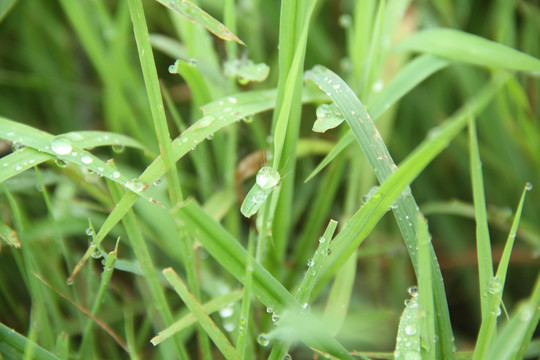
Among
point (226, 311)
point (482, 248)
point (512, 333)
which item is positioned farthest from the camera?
point (226, 311)

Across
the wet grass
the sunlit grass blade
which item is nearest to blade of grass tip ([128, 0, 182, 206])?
the wet grass

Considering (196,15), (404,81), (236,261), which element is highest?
(404,81)

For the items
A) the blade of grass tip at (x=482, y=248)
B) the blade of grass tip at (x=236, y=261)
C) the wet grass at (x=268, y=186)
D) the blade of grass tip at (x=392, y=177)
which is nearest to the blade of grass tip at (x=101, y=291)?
the wet grass at (x=268, y=186)

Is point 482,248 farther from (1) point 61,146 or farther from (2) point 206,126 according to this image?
(1) point 61,146

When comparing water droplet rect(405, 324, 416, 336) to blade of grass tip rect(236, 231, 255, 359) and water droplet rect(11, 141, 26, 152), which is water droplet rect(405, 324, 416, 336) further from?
water droplet rect(11, 141, 26, 152)

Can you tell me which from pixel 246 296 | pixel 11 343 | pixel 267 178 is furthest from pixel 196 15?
pixel 11 343

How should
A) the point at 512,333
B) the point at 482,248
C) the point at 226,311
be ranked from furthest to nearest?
the point at 226,311
the point at 482,248
the point at 512,333

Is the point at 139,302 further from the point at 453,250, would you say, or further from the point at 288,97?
the point at 453,250

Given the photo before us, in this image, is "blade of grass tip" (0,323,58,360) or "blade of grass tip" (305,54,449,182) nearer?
"blade of grass tip" (0,323,58,360)
